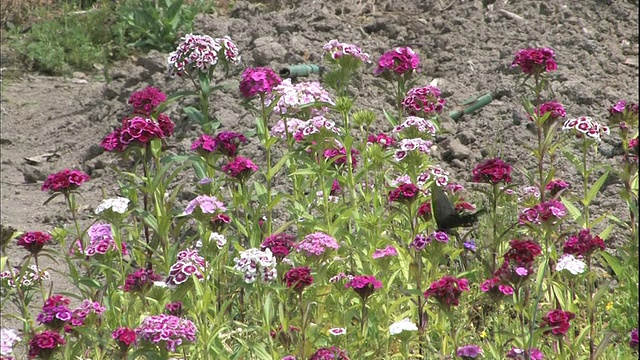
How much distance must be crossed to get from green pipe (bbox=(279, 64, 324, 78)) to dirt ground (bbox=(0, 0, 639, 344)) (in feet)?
0.70

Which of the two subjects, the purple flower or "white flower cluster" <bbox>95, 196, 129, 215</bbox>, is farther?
"white flower cluster" <bbox>95, 196, 129, 215</bbox>

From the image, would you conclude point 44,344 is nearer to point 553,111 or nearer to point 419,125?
point 419,125

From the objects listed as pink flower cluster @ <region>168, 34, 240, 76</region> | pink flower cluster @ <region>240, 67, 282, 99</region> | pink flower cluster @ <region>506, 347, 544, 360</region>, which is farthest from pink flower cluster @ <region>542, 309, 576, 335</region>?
pink flower cluster @ <region>168, 34, 240, 76</region>

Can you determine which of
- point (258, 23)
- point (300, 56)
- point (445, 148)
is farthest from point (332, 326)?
point (258, 23)

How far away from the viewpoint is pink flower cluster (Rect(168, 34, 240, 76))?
487cm

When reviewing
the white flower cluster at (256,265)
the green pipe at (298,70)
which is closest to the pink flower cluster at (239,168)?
the white flower cluster at (256,265)

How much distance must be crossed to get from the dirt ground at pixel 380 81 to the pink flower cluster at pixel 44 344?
9.52 ft

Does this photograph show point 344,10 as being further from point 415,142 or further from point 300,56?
point 415,142

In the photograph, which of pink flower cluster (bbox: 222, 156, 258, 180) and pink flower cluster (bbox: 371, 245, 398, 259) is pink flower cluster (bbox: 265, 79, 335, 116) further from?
pink flower cluster (bbox: 371, 245, 398, 259)

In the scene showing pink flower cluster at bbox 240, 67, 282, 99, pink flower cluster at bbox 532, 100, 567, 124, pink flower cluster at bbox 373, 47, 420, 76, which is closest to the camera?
pink flower cluster at bbox 240, 67, 282, 99

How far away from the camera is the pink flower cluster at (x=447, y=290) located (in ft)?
12.2

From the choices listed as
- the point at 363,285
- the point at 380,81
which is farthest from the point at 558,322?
the point at 380,81

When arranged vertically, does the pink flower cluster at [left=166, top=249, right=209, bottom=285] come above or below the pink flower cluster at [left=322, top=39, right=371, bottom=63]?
below

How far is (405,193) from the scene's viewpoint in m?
4.19
